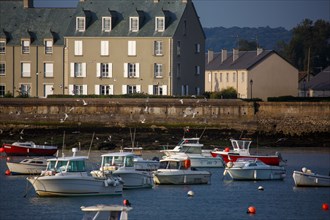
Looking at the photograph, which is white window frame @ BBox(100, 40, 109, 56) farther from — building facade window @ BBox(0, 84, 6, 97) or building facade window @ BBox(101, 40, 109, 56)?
building facade window @ BBox(0, 84, 6, 97)

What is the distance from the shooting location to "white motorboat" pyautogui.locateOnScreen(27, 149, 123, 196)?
48.0 metres

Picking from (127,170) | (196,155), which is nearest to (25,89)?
(196,155)

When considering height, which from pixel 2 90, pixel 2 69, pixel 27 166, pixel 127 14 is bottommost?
pixel 27 166

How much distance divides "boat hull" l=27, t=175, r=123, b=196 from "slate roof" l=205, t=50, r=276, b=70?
201 ft

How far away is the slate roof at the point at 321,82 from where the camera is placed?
11776 cm

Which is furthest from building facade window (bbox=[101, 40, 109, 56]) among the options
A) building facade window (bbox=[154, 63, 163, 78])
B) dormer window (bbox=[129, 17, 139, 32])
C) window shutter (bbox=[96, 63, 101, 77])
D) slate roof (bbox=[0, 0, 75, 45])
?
building facade window (bbox=[154, 63, 163, 78])

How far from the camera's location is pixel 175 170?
53.8m

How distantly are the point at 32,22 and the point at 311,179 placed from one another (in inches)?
1834

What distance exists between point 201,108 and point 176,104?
6.35ft

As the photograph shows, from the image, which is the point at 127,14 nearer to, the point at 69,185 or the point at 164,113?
the point at 164,113

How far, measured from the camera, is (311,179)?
54.0 meters

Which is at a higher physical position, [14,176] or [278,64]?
[278,64]

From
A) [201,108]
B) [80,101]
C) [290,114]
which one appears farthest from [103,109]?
[290,114]

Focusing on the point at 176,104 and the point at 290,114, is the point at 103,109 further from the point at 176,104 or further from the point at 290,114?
the point at 290,114
